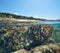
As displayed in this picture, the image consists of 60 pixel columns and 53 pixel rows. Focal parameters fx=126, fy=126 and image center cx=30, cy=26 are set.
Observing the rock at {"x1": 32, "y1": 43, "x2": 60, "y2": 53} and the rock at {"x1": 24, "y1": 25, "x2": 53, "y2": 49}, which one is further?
the rock at {"x1": 24, "y1": 25, "x2": 53, "y2": 49}

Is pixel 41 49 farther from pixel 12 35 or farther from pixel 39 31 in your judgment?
pixel 12 35

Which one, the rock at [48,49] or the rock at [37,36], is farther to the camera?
the rock at [37,36]

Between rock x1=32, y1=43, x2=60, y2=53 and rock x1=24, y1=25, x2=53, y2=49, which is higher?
rock x1=24, y1=25, x2=53, y2=49

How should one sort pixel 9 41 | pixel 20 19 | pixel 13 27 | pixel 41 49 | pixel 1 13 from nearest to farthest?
pixel 41 49 < pixel 1 13 < pixel 20 19 < pixel 9 41 < pixel 13 27

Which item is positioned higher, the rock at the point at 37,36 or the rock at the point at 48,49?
the rock at the point at 37,36

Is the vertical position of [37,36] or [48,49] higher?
[37,36]

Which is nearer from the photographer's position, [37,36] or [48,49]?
[48,49]

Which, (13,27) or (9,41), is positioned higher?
(13,27)

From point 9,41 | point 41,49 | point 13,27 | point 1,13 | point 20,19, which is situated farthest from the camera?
point 13,27

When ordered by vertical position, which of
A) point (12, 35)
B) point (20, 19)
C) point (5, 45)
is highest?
point (20, 19)

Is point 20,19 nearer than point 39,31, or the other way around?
point 20,19

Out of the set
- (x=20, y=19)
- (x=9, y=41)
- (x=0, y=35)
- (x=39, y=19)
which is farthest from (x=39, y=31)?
(x=0, y=35)
